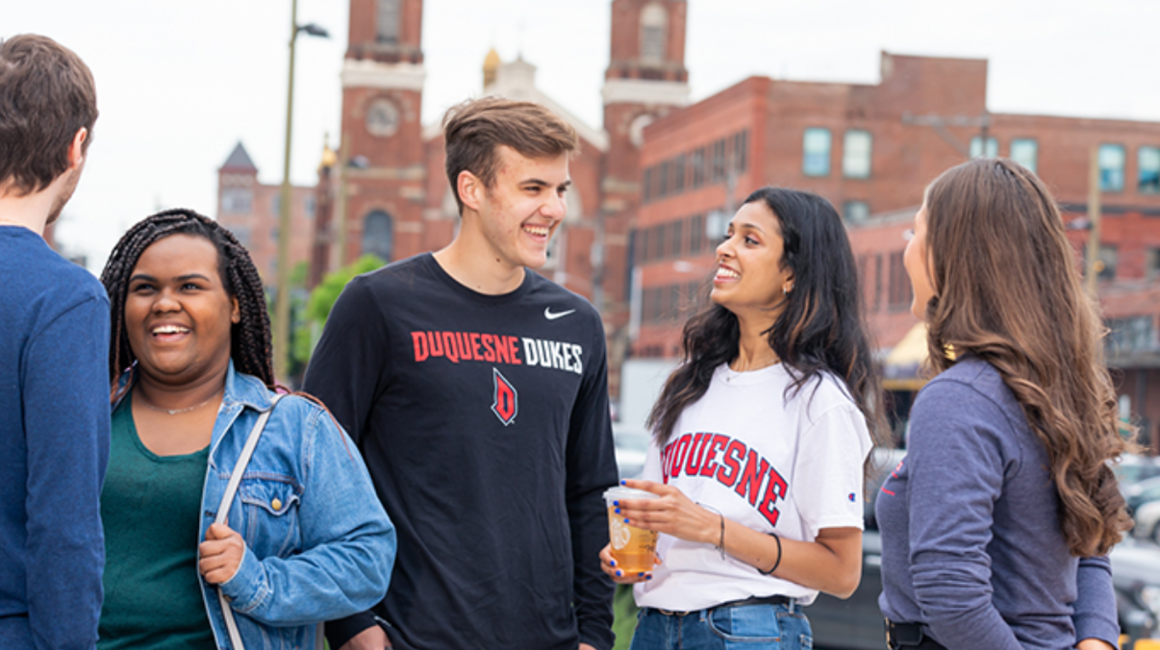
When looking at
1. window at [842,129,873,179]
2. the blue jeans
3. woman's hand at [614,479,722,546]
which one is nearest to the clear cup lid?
woman's hand at [614,479,722,546]

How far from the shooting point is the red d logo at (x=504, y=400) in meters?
3.64

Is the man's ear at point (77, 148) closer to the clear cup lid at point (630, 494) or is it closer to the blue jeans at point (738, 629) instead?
the clear cup lid at point (630, 494)

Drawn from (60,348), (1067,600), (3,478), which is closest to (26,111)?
(60,348)

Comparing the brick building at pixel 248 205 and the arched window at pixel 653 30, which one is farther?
the brick building at pixel 248 205

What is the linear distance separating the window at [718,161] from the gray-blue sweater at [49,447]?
52022 millimetres

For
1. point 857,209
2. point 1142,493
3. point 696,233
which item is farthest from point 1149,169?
point 1142,493

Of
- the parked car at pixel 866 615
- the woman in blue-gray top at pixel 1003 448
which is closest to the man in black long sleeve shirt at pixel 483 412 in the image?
the woman in blue-gray top at pixel 1003 448

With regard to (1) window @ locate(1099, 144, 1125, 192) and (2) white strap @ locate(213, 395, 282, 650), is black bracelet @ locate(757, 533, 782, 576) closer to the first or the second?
(2) white strap @ locate(213, 395, 282, 650)

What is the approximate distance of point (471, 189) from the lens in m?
3.83

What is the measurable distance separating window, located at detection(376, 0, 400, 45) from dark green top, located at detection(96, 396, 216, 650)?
74325 mm

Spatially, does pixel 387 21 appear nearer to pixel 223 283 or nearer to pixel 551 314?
pixel 551 314

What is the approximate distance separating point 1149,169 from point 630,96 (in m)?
32.0

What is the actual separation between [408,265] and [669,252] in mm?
55663

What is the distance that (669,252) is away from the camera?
59.2m
